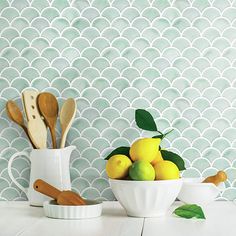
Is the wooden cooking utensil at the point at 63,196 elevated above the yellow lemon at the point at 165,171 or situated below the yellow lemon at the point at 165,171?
below

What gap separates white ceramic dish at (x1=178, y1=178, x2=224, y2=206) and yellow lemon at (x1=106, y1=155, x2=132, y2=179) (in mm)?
238

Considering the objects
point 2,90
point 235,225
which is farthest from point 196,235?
point 2,90

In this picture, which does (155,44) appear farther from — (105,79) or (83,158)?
(83,158)

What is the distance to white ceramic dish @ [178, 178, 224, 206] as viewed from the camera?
1623 millimetres

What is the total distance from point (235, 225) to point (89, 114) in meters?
0.62

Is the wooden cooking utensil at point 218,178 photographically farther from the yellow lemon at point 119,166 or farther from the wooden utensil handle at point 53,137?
the wooden utensil handle at point 53,137

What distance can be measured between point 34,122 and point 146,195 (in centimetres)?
47

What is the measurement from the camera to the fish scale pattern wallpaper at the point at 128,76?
70.7 inches

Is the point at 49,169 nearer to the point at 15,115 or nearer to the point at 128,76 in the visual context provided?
Result: the point at 15,115

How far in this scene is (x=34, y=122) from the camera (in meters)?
1.74

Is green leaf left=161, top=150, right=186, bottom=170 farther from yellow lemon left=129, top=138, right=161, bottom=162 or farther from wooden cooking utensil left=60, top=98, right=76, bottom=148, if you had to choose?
wooden cooking utensil left=60, top=98, right=76, bottom=148

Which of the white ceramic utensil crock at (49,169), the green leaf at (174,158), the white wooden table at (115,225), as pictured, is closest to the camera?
the white wooden table at (115,225)

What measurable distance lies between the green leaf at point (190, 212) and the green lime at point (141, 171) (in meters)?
0.12

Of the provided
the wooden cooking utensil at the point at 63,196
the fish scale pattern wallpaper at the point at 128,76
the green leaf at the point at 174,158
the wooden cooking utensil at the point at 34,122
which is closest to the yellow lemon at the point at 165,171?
the green leaf at the point at 174,158
